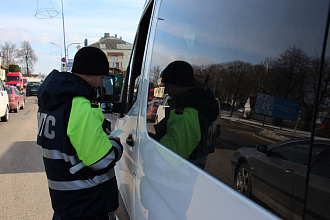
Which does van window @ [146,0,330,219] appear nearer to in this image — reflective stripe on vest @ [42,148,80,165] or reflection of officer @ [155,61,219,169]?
reflection of officer @ [155,61,219,169]

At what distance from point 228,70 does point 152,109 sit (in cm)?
78

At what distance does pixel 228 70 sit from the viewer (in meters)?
1.05

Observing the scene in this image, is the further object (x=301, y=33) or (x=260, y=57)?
(x=260, y=57)

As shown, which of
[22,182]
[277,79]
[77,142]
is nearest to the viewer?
[277,79]

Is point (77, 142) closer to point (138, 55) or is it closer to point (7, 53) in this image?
point (138, 55)

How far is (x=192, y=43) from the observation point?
50.4 inches

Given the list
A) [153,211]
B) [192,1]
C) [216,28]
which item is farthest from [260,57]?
[153,211]

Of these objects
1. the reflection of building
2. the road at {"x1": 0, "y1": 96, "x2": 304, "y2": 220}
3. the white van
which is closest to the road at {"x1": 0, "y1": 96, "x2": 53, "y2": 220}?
the road at {"x1": 0, "y1": 96, "x2": 304, "y2": 220}

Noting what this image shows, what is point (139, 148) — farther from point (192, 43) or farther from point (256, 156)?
point (256, 156)

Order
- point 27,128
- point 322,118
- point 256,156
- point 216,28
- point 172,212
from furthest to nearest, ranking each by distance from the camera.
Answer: point 27,128 → point 172,212 → point 216,28 → point 256,156 → point 322,118

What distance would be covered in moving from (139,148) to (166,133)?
422 mm

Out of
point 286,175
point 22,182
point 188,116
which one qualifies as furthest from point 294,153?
point 22,182

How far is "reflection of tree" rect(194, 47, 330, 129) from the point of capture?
697mm

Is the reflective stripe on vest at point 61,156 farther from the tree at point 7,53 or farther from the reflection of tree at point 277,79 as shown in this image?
the tree at point 7,53
